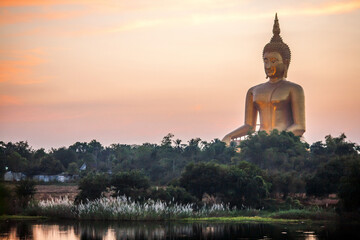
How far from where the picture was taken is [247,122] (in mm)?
62219

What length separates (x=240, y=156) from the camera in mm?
57094

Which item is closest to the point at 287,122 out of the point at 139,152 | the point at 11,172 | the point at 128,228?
the point at 139,152

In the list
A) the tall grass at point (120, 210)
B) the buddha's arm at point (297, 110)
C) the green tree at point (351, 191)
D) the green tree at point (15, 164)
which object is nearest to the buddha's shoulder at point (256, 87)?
the buddha's arm at point (297, 110)

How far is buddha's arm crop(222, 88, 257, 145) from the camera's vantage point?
6166 centimetres

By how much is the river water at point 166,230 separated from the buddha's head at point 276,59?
2660cm

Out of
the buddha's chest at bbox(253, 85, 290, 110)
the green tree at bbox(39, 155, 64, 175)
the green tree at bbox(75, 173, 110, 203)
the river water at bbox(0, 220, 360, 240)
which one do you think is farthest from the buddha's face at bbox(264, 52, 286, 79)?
the river water at bbox(0, 220, 360, 240)

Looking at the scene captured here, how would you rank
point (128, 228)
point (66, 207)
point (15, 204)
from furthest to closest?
point (15, 204) → point (66, 207) → point (128, 228)

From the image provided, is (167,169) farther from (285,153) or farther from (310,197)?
(310,197)

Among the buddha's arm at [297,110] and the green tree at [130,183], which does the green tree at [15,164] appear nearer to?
the buddha's arm at [297,110]

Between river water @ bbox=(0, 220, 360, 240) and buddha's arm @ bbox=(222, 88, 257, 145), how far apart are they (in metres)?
29.0

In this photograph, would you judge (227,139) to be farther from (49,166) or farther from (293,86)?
(49,166)

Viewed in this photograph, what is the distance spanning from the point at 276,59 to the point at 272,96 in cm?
288

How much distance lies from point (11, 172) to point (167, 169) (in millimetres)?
14958

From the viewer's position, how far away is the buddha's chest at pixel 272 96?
191 ft
